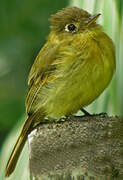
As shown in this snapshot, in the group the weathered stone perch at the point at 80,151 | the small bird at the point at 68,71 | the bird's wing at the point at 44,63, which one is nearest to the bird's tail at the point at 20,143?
the small bird at the point at 68,71

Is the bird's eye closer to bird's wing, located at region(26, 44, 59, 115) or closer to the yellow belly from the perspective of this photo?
bird's wing, located at region(26, 44, 59, 115)

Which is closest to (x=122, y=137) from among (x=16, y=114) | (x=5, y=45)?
(x=16, y=114)

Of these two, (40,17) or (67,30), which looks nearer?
(67,30)

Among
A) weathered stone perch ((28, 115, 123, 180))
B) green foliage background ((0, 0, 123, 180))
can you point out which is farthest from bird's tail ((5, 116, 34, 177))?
green foliage background ((0, 0, 123, 180))

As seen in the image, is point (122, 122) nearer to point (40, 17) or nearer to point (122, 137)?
point (122, 137)

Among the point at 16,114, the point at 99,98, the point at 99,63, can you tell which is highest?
the point at 99,63

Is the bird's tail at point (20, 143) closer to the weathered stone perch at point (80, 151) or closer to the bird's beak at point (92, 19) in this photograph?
the bird's beak at point (92, 19)

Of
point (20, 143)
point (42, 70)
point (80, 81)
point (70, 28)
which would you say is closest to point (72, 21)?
point (70, 28)

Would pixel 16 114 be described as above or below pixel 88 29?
below
